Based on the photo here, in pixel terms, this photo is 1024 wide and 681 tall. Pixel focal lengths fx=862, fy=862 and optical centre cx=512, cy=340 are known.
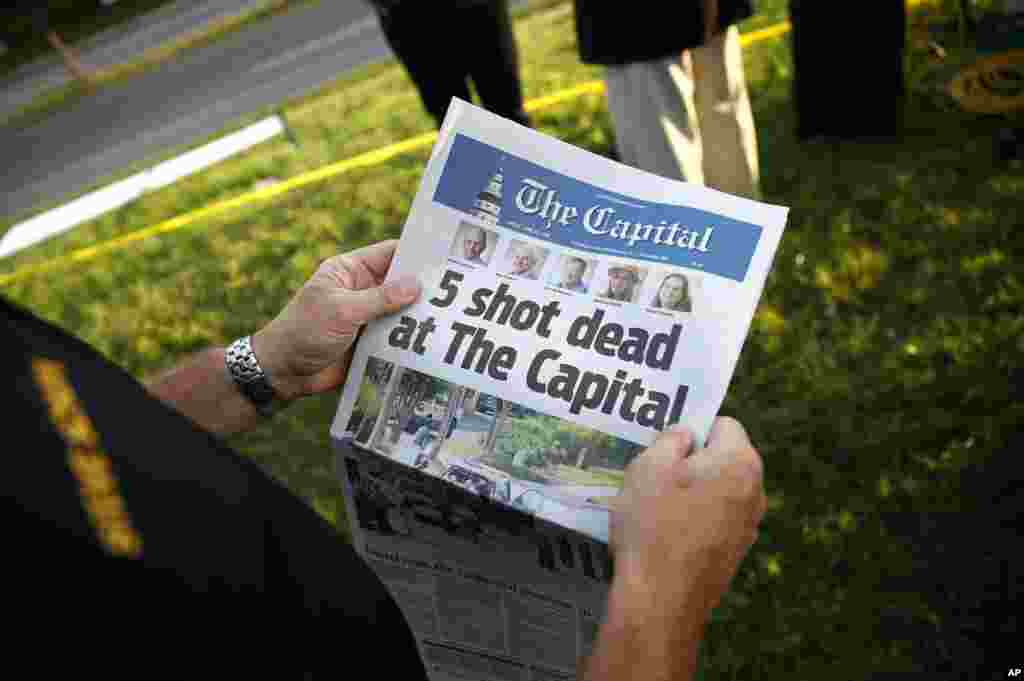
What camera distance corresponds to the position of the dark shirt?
577mm

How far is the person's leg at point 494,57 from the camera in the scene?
115 inches

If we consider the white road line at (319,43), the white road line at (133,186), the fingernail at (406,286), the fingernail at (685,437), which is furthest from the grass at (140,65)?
the fingernail at (685,437)

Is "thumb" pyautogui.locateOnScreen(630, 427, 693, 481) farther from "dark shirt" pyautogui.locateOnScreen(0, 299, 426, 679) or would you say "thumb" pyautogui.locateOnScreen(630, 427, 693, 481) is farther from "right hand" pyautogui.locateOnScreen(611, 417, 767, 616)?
"dark shirt" pyautogui.locateOnScreen(0, 299, 426, 679)

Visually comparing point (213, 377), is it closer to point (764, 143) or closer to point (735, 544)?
point (735, 544)

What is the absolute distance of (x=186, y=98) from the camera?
7871mm

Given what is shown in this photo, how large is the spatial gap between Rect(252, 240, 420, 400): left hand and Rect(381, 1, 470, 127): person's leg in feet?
6.24

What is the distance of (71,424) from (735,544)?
0.62m

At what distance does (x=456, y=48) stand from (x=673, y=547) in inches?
98.7

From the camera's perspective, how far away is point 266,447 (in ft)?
8.55

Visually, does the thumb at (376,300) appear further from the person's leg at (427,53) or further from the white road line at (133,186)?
the white road line at (133,186)

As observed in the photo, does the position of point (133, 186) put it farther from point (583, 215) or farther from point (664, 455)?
point (664, 455)

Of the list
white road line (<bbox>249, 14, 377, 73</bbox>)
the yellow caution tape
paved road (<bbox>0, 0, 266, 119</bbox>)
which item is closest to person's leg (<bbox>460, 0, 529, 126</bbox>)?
the yellow caution tape

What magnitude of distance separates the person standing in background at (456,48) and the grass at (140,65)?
22.8ft

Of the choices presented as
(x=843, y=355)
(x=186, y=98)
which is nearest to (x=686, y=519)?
(x=843, y=355)
